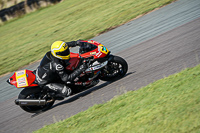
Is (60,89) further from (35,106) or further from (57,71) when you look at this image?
(35,106)

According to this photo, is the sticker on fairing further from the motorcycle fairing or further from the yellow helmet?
the yellow helmet

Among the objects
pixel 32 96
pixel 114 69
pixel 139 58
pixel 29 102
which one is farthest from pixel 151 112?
pixel 139 58

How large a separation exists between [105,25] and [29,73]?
7.65m

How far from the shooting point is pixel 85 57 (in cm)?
647

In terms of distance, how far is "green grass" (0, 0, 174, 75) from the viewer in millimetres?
13055

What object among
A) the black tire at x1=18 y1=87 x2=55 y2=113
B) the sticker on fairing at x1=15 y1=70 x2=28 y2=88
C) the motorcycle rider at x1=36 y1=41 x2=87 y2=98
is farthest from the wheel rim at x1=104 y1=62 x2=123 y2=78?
the sticker on fairing at x1=15 y1=70 x2=28 y2=88

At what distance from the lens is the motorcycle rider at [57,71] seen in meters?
6.07

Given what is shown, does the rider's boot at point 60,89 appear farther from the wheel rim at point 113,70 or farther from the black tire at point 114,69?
the wheel rim at point 113,70

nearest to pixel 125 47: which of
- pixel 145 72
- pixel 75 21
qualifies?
pixel 145 72

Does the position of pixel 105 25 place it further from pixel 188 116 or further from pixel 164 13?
pixel 188 116

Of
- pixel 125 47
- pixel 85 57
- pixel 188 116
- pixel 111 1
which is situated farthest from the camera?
pixel 111 1

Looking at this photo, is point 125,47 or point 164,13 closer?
point 125,47

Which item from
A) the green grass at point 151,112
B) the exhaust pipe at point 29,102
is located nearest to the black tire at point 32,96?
the exhaust pipe at point 29,102

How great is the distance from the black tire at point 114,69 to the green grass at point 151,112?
1212mm
